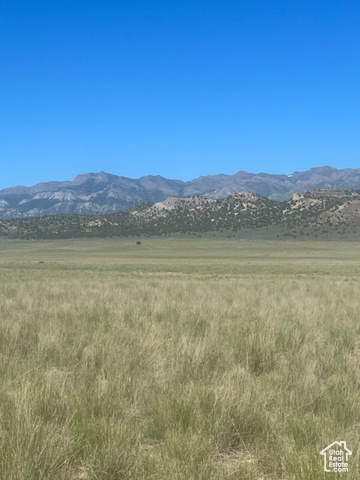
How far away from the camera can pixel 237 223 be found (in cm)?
13812

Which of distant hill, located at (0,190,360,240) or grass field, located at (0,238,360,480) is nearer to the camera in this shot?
grass field, located at (0,238,360,480)

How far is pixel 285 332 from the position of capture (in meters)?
8.80

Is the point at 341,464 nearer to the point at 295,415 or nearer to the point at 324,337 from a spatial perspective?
the point at 295,415

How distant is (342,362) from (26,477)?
4822mm

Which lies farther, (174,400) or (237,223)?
(237,223)

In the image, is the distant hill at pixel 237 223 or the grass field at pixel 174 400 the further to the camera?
the distant hill at pixel 237 223

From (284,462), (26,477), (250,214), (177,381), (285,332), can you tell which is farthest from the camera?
(250,214)

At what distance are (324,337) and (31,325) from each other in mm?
5534

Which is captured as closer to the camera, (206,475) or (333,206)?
(206,475)

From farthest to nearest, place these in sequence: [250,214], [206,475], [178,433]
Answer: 1. [250,214]
2. [178,433]
3. [206,475]

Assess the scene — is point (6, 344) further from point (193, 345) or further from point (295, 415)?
point (295, 415)

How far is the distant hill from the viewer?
126062 millimetres

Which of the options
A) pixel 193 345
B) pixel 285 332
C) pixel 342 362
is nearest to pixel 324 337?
pixel 285 332

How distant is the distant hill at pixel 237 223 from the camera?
4963 inches
